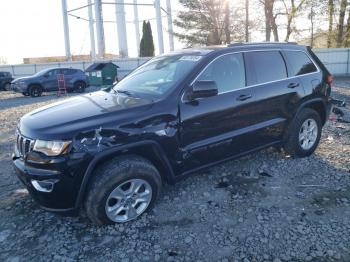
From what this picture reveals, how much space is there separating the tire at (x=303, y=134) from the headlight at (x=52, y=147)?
323cm

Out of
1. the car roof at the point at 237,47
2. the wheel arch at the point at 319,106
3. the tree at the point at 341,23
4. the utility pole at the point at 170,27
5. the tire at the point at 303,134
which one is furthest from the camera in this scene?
the utility pole at the point at 170,27

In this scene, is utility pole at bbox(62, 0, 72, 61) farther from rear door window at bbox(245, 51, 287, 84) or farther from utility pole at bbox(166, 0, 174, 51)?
rear door window at bbox(245, 51, 287, 84)

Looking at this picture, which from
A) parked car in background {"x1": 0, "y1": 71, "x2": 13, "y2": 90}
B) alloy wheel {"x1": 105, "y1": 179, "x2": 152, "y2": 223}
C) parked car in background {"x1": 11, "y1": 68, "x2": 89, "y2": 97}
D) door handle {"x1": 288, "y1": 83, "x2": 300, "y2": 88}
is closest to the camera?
alloy wheel {"x1": 105, "y1": 179, "x2": 152, "y2": 223}

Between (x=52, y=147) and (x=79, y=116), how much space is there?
441 mm

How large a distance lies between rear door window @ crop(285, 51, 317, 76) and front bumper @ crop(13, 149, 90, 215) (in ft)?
11.1

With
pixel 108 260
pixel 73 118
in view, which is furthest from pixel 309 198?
pixel 73 118

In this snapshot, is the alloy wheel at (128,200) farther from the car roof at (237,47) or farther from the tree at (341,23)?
the tree at (341,23)

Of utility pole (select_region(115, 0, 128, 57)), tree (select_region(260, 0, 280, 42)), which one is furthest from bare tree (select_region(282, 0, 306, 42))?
utility pole (select_region(115, 0, 128, 57))

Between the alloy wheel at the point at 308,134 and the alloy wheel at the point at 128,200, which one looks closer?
the alloy wheel at the point at 128,200

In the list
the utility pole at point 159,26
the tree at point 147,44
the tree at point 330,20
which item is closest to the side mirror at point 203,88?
the tree at point 330,20

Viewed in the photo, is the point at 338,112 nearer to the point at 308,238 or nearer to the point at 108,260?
the point at 308,238

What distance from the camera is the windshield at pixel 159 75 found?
3.88 m

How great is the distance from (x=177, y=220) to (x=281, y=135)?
212 cm

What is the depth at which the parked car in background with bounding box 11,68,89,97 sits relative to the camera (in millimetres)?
17159
